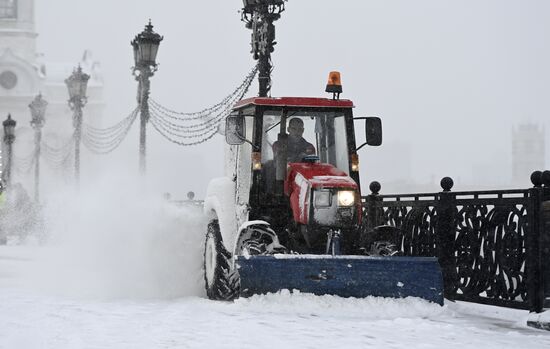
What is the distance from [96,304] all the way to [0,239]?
21782 millimetres

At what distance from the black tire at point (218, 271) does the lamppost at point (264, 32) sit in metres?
4.59

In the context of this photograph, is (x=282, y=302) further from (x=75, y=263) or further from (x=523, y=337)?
(x=75, y=263)

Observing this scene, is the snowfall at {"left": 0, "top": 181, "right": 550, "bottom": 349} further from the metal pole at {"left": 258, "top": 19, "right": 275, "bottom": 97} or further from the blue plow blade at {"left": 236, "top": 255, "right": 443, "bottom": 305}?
the metal pole at {"left": 258, "top": 19, "right": 275, "bottom": 97}

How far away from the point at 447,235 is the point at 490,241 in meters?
1.06

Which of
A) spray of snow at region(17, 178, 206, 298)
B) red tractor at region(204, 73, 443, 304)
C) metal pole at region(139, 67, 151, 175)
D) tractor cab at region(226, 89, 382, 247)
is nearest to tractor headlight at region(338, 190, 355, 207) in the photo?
red tractor at region(204, 73, 443, 304)

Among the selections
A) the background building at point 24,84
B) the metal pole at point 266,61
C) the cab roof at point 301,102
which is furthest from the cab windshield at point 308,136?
the background building at point 24,84

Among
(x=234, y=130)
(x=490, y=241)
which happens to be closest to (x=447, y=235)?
(x=490, y=241)

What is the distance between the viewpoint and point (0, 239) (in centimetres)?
3073

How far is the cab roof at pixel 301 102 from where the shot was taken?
10.3m

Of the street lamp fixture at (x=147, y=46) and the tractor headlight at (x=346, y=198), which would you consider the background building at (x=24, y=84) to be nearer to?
the street lamp fixture at (x=147, y=46)

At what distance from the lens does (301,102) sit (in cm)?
1039

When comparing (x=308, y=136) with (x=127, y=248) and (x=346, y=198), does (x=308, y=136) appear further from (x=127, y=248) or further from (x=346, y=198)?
(x=127, y=248)

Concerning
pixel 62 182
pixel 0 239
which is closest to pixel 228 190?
pixel 0 239

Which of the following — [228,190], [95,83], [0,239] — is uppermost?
[95,83]
